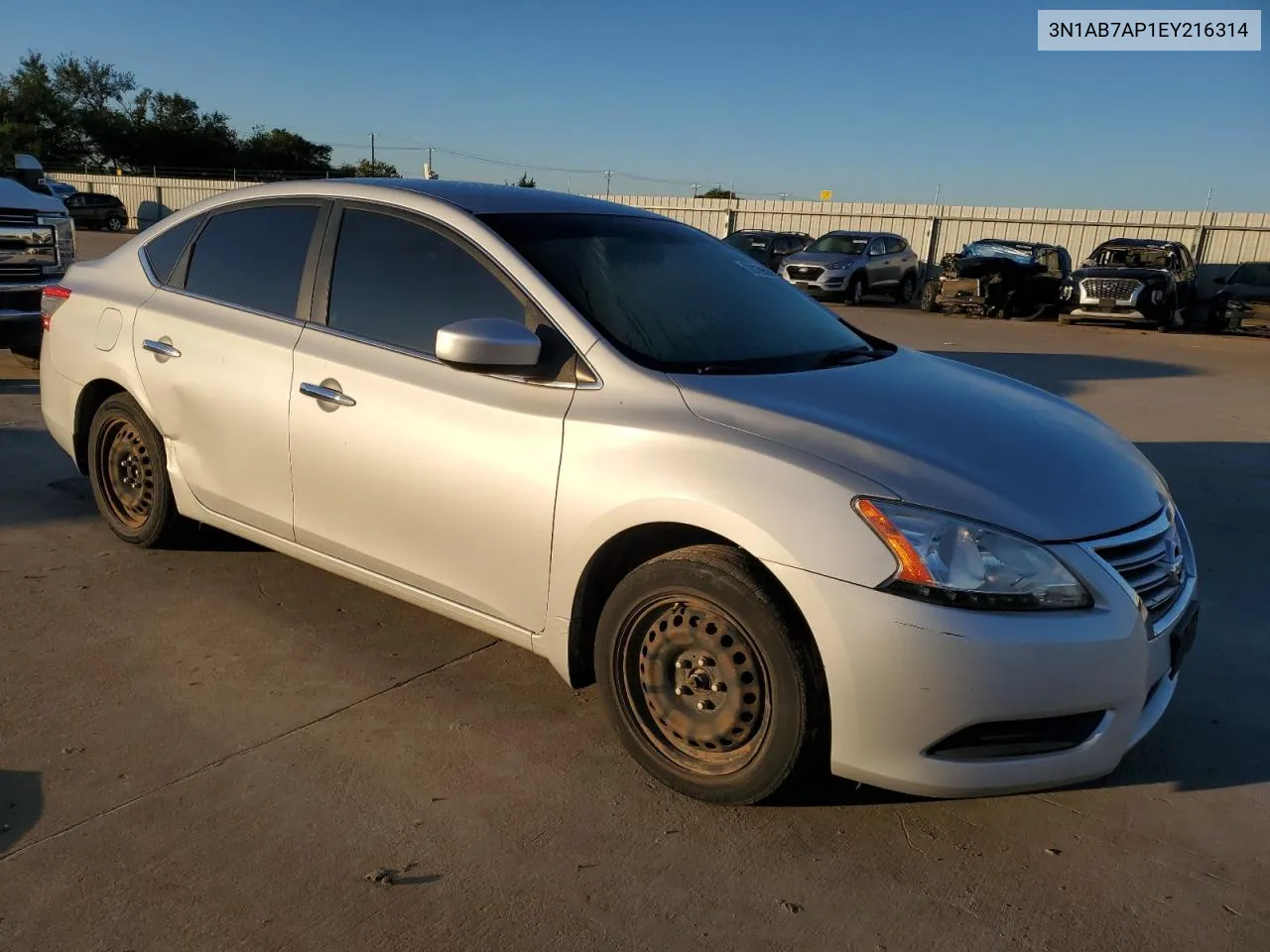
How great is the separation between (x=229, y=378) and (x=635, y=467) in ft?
6.30

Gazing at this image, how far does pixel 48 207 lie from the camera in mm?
9016

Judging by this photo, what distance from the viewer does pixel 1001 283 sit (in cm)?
2028

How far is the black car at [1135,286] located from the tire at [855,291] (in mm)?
4368

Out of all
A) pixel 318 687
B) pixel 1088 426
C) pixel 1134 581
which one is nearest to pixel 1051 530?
pixel 1134 581

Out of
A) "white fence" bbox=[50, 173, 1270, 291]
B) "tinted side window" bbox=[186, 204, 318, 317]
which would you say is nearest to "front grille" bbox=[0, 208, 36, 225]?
"tinted side window" bbox=[186, 204, 318, 317]

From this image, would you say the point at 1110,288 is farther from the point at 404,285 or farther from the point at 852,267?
the point at 404,285

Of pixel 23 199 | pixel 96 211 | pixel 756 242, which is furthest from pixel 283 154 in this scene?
pixel 23 199

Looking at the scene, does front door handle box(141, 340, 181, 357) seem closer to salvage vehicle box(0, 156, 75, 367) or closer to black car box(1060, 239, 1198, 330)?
salvage vehicle box(0, 156, 75, 367)

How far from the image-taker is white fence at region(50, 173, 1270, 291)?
24.6 meters

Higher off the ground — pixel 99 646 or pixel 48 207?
pixel 48 207

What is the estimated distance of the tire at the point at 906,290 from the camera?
24125mm

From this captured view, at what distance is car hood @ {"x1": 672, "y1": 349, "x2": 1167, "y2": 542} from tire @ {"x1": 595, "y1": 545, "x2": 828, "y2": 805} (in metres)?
0.42

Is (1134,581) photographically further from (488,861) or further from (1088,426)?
(488,861)

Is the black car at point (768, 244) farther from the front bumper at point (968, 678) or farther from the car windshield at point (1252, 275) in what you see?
the front bumper at point (968, 678)
